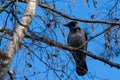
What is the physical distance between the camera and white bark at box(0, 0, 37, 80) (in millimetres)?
2906

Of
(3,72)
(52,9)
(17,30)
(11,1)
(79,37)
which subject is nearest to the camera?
(3,72)

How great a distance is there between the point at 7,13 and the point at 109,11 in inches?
33.2

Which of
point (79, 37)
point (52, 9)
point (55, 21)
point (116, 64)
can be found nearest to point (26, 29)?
point (55, 21)

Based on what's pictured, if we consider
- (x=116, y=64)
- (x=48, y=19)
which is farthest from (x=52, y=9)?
(x=116, y=64)

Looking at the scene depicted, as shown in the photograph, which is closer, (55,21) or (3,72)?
(3,72)

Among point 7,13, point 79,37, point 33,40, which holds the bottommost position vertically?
point 79,37

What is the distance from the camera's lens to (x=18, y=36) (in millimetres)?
3102

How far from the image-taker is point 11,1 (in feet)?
11.1

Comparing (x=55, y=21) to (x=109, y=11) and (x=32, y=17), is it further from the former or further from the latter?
(x=109, y=11)

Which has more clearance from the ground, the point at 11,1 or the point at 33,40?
the point at 11,1

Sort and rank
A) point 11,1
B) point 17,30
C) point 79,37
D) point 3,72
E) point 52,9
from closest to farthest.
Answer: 1. point 3,72
2. point 17,30
3. point 11,1
4. point 52,9
5. point 79,37

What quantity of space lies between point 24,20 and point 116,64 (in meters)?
0.94

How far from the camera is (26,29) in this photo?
3.22 meters

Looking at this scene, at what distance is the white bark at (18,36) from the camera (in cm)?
291
